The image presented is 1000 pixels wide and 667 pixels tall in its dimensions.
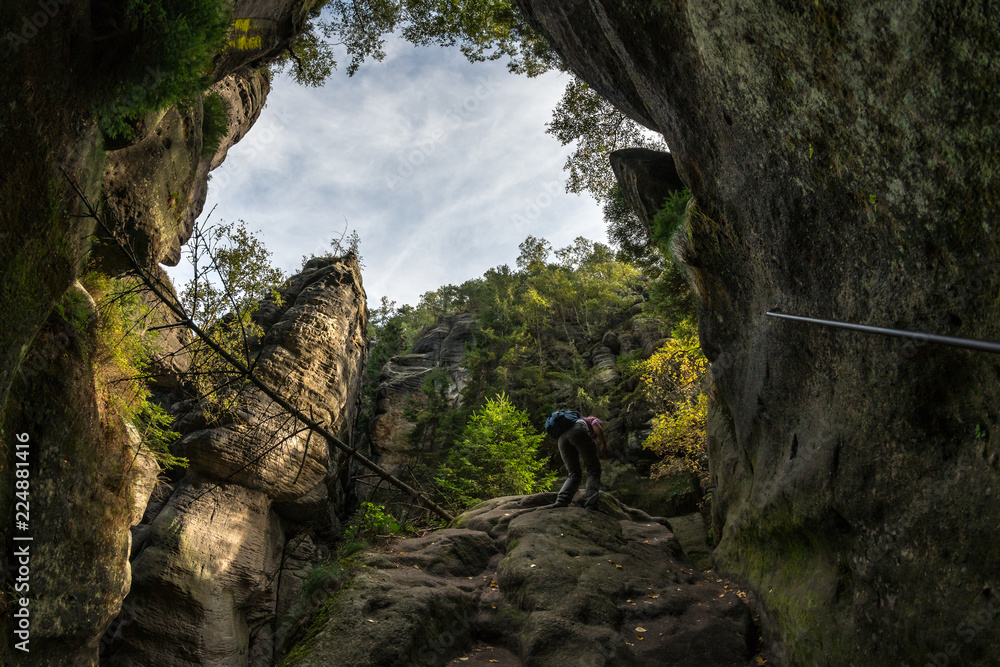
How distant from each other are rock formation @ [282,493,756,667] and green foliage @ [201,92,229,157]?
984 cm

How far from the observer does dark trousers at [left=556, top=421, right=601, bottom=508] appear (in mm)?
9406

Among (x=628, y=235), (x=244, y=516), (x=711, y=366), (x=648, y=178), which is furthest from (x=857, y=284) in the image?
(x=244, y=516)

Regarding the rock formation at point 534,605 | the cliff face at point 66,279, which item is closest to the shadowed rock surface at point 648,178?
the rock formation at point 534,605

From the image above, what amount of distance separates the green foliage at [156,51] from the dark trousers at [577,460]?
305 inches

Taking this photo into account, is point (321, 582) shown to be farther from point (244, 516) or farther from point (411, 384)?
point (411, 384)

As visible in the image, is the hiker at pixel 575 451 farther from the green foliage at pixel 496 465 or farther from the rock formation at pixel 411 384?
the rock formation at pixel 411 384

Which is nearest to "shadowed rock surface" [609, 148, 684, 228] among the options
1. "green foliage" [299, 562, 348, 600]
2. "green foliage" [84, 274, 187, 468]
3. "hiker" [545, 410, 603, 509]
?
"hiker" [545, 410, 603, 509]

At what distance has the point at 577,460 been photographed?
375 inches

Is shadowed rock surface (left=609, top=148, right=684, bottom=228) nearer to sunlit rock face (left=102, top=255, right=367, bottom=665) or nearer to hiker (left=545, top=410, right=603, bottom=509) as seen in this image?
hiker (left=545, top=410, right=603, bottom=509)

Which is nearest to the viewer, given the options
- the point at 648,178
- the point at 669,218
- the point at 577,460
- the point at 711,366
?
the point at 711,366

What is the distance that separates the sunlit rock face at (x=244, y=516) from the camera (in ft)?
34.9

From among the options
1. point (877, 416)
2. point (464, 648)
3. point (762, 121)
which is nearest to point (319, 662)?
point (464, 648)

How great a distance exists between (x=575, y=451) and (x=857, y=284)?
6.00 meters

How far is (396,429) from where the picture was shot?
27484mm
